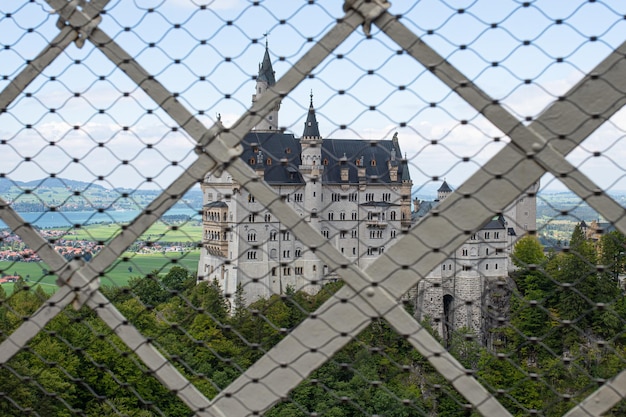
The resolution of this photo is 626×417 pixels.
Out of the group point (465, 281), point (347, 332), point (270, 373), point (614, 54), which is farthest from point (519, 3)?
point (465, 281)

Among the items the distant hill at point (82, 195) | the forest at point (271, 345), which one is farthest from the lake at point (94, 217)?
the forest at point (271, 345)

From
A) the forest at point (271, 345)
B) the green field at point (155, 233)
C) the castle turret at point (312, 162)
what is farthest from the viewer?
the castle turret at point (312, 162)

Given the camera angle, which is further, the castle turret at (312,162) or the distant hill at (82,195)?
the castle turret at (312,162)

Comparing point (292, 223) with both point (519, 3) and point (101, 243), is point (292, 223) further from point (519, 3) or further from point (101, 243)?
point (519, 3)

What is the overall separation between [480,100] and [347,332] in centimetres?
53

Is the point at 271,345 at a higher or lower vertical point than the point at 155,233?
lower

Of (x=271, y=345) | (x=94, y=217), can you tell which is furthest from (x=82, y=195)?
(x=271, y=345)

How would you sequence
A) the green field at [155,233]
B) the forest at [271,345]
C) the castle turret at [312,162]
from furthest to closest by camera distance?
1. the castle turret at [312,162]
2. the forest at [271,345]
3. the green field at [155,233]

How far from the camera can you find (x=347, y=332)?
159cm

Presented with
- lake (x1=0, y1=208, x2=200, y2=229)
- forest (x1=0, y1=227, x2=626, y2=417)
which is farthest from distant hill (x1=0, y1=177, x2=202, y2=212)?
forest (x1=0, y1=227, x2=626, y2=417)

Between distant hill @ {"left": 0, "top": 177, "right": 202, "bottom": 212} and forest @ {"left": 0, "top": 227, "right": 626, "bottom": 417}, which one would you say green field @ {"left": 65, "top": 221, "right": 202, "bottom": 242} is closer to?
distant hill @ {"left": 0, "top": 177, "right": 202, "bottom": 212}

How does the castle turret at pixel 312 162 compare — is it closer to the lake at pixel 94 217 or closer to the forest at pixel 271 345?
the forest at pixel 271 345

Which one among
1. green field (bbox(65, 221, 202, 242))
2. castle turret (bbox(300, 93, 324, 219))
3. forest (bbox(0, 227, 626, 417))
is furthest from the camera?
castle turret (bbox(300, 93, 324, 219))

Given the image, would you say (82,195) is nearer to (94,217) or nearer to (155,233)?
(94,217)
